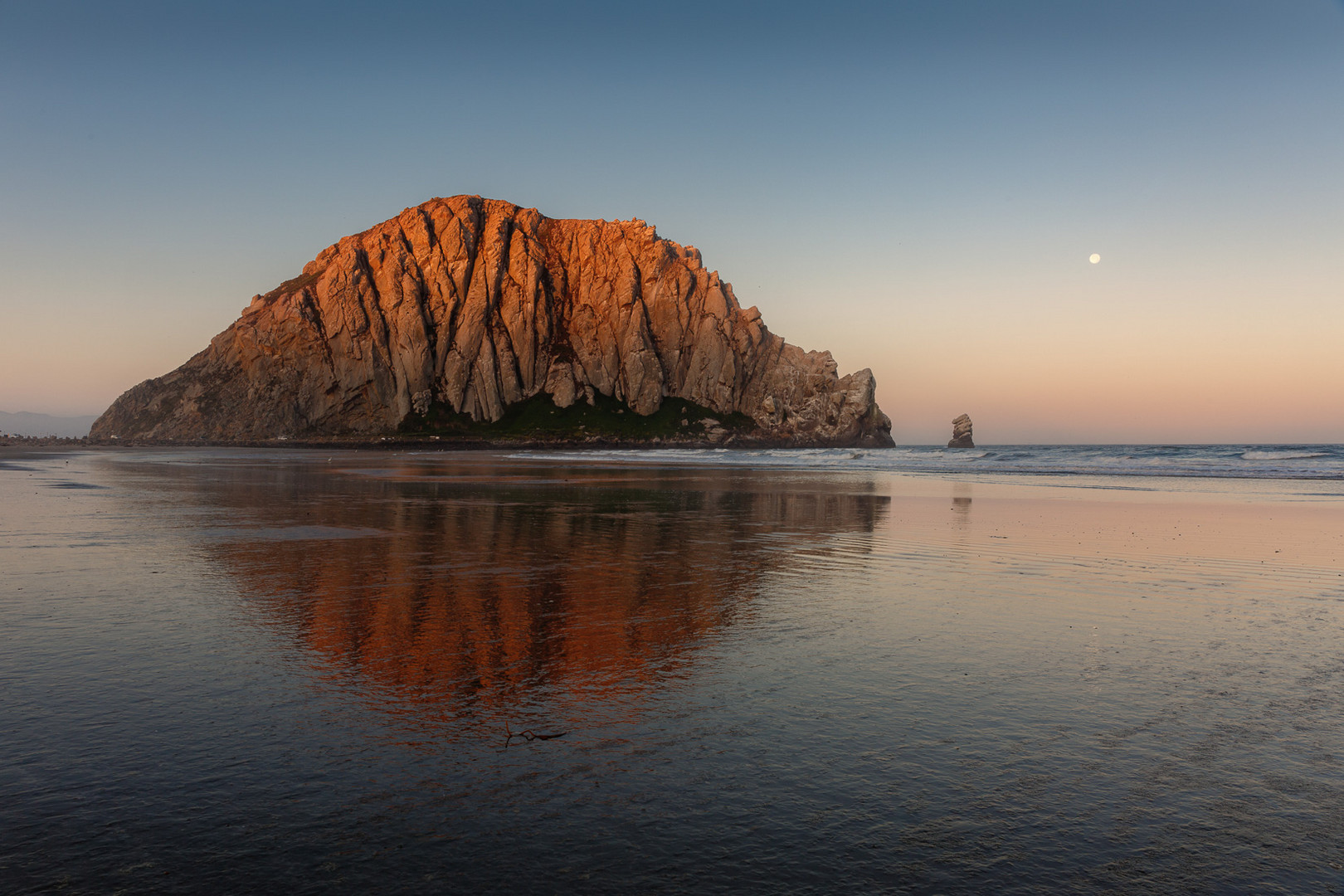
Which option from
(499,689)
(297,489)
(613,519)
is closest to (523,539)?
(613,519)

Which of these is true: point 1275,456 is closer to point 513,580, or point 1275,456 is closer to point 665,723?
point 513,580

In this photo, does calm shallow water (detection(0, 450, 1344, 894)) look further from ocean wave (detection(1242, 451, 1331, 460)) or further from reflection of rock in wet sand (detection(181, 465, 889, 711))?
ocean wave (detection(1242, 451, 1331, 460))

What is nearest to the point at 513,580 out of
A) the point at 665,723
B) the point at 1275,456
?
the point at 665,723

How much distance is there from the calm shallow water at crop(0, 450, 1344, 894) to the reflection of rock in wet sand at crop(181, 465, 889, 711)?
0.33 ft

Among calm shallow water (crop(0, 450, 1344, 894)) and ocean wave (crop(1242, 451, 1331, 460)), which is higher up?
ocean wave (crop(1242, 451, 1331, 460))

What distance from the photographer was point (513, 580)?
43.2 ft

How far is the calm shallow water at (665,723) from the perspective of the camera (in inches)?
172

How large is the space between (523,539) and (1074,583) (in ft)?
37.1

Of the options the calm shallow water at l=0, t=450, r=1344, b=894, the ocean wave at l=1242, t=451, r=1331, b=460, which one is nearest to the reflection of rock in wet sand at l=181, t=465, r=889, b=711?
the calm shallow water at l=0, t=450, r=1344, b=894

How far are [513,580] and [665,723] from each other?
717 centimetres

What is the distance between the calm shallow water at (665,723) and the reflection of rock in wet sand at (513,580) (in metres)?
0.10

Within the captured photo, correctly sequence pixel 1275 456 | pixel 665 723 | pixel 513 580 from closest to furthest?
pixel 665 723 < pixel 513 580 < pixel 1275 456

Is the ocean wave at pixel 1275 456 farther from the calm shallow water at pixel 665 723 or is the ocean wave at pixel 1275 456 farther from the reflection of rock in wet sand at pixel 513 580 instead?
the calm shallow water at pixel 665 723

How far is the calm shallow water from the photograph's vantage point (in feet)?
14.4
